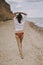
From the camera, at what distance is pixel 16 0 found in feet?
13.8

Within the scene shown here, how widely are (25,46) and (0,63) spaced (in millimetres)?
537

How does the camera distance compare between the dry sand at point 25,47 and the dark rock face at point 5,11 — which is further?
the dark rock face at point 5,11

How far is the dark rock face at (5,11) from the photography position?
13.1ft

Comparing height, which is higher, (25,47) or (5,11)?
(25,47)

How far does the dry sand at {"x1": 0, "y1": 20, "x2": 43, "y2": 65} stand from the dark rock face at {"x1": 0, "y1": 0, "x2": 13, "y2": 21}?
554 millimetres

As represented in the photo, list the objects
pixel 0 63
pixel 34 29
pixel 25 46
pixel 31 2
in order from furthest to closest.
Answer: pixel 31 2 → pixel 34 29 → pixel 25 46 → pixel 0 63

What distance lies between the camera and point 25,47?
8.73 feet

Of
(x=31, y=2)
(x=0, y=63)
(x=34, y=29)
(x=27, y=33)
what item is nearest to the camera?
(x=0, y=63)

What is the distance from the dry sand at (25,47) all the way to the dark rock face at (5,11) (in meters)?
0.55

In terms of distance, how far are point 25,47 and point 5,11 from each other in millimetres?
1675

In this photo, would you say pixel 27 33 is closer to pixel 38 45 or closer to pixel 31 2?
pixel 38 45

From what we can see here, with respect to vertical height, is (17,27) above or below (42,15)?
above

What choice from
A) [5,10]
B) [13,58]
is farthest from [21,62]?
[5,10]

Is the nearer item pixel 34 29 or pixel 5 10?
pixel 34 29
